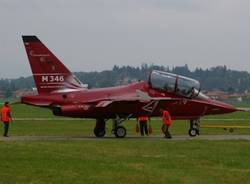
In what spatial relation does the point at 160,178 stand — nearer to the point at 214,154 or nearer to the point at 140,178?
the point at 140,178

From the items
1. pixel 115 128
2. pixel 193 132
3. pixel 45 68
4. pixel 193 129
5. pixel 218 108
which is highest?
pixel 45 68

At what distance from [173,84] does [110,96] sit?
2896mm

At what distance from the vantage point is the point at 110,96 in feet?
101

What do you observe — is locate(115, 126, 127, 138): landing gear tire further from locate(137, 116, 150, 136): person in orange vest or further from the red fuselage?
locate(137, 116, 150, 136): person in orange vest

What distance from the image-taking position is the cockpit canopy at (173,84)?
3066cm

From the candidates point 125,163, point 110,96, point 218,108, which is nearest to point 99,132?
point 110,96

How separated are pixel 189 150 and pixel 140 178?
24.9ft

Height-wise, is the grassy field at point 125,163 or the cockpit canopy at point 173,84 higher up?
the cockpit canopy at point 173,84

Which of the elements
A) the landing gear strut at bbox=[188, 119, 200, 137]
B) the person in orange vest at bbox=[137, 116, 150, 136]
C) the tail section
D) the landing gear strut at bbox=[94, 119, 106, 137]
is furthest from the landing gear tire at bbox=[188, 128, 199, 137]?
the tail section

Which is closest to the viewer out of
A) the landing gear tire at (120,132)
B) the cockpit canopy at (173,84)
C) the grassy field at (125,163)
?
the grassy field at (125,163)

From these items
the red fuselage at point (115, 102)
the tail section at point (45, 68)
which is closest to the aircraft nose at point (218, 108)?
the red fuselage at point (115, 102)

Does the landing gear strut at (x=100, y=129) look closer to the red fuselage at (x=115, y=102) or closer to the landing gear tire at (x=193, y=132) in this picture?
the red fuselage at (x=115, y=102)

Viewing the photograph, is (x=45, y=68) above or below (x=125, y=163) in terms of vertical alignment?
above

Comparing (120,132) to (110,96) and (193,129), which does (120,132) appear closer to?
(110,96)
